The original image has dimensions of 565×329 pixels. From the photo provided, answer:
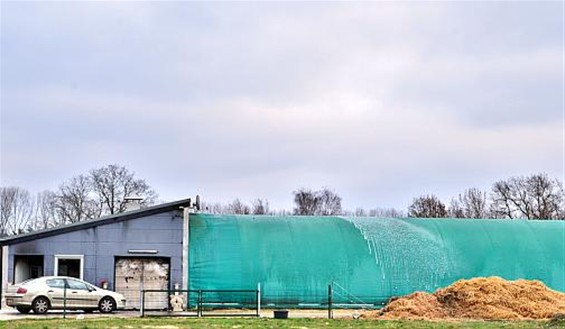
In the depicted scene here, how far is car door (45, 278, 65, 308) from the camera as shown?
30203 millimetres

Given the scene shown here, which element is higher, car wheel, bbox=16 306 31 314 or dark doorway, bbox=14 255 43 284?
dark doorway, bbox=14 255 43 284

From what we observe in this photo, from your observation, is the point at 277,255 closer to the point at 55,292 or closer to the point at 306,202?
the point at 55,292

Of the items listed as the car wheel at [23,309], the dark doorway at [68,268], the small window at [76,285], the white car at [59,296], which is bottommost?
the car wheel at [23,309]

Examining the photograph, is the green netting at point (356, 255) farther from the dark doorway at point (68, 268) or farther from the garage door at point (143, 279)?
the dark doorway at point (68, 268)

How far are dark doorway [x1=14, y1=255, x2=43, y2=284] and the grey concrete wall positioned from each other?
53 centimetres

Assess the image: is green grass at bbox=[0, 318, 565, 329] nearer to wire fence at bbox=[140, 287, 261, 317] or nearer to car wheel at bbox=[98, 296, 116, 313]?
car wheel at bbox=[98, 296, 116, 313]

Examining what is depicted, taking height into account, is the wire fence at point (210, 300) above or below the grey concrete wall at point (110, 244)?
below

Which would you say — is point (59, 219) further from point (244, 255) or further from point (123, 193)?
point (244, 255)

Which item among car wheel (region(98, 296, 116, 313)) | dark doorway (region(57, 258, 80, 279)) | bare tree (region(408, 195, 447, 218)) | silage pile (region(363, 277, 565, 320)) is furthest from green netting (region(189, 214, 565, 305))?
bare tree (region(408, 195, 447, 218))

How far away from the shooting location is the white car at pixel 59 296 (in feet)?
98.0

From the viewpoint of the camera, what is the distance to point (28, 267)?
3462 centimetres

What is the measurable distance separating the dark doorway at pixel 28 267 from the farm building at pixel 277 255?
0.14 feet

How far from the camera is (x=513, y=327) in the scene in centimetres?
2323

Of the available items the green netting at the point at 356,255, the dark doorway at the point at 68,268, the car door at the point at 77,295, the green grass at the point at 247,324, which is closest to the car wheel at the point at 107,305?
the car door at the point at 77,295
